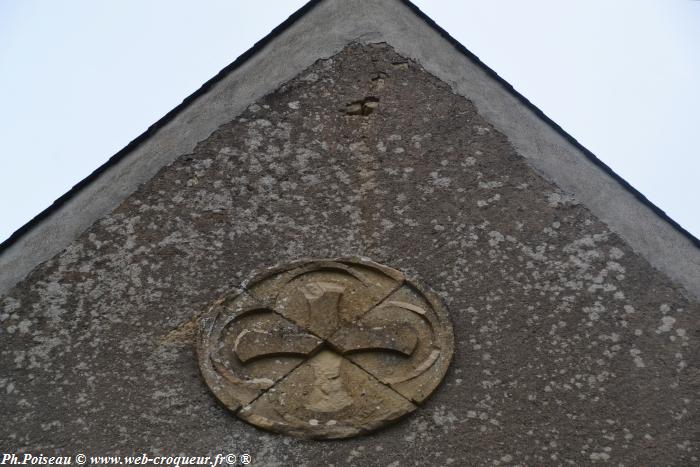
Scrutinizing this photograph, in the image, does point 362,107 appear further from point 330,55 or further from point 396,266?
point 396,266

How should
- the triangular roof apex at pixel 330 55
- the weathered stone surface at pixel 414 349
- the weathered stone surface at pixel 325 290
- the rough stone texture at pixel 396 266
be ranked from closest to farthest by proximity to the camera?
the rough stone texture at pixel 396 266
the weathered stone surface at pixel 414 349
the weathered stone surface at pixel 325 290
the triangular roof apex at pixel 330 55

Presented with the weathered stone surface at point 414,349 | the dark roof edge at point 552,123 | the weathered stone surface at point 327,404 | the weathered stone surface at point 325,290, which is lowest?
the weathered stone surface at point 327,404

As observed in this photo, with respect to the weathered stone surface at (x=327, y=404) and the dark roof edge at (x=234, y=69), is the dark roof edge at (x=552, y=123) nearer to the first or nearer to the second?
the dark roof edge at (x=234, y=69)

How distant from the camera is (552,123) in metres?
4.60

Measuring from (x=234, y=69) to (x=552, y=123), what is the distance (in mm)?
1578

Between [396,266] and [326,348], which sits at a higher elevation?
[396,266]

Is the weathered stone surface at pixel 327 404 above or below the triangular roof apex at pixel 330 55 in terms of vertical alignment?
below

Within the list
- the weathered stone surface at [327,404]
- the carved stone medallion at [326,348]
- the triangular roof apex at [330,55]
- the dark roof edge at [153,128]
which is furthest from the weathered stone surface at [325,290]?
the dark roof edge at [153,128]

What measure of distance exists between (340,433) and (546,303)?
3.29ft

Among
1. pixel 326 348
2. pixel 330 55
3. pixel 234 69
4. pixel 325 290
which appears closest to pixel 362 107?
pixel 330 55

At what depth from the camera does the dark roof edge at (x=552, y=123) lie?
4.21 metres

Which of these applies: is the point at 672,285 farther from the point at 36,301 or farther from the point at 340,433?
the point at 36,301

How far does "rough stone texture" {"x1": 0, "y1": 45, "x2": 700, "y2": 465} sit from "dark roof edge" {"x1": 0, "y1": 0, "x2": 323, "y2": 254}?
0.78ft

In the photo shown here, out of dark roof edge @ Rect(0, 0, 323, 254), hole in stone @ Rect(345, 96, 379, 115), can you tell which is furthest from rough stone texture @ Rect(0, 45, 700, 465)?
dark roof edge @ Rect(0, 0, 323, 254)
